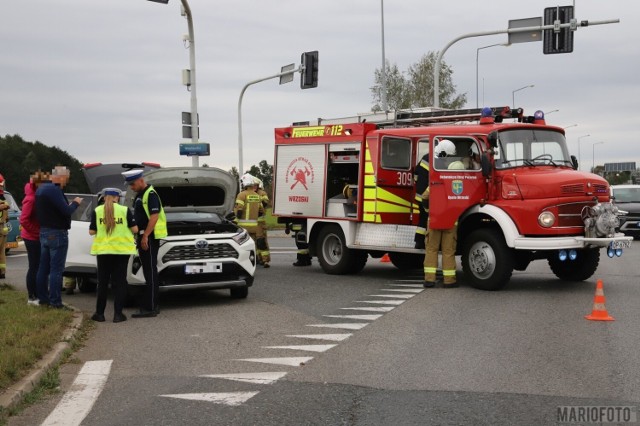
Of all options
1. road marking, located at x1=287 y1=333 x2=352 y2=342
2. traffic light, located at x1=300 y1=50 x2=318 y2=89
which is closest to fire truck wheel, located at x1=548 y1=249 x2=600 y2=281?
road marking, located at x1=287 y1=333 x2=352 y2=342

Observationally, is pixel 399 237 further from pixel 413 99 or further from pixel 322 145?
pixel 413 99

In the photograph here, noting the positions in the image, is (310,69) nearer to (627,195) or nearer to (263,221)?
(263,221)

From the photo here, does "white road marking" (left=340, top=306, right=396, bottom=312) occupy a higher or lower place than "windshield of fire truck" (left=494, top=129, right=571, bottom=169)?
lower

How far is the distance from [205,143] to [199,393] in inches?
669

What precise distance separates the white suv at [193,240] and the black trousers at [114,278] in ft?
2.18

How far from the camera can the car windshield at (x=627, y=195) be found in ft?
87.2

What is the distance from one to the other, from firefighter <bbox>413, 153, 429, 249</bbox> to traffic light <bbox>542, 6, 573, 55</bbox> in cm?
938

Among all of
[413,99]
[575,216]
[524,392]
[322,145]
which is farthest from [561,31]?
[413,99]

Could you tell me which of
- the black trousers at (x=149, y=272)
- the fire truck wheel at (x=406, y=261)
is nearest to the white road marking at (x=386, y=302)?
the black trousers at (x=149, y=272)

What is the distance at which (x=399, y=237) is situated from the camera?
14477mm

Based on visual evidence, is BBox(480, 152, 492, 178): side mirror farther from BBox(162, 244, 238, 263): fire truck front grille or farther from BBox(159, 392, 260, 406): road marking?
BBox(159, 392, 260, 406): road marking

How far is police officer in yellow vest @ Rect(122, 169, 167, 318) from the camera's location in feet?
35.3

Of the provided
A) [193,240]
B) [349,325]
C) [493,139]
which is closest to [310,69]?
[493,139]

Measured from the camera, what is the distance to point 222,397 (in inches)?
251
